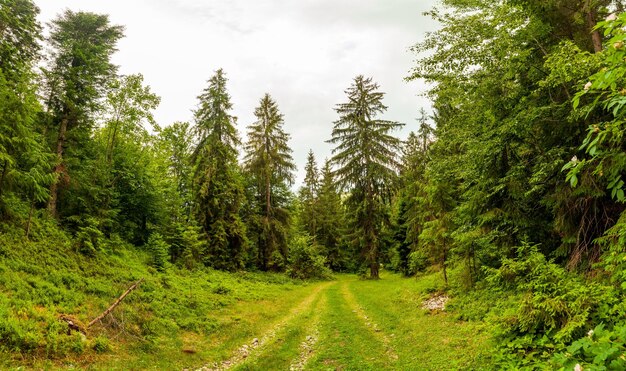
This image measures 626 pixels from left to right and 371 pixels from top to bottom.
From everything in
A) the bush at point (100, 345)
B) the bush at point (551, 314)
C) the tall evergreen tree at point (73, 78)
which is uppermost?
the tall evergreen tree at point (73, 78)

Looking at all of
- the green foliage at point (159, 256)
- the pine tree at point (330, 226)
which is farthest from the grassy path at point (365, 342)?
the pine tree at point (330, 226)

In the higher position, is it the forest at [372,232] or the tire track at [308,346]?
the forest at [372,232]

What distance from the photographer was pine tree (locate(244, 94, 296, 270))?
103 feet

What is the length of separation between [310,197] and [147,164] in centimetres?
2754

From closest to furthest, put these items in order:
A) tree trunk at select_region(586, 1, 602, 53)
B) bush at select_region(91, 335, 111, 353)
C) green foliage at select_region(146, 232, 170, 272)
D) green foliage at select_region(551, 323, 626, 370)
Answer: green foliage at select_region(551, 323, 626, 370)
tree trunk at select_region(586, 1, 602, 53)
bush at select_region(91, 335, 111, 353)
green foliage at select_region(146, 232, 170, 272)

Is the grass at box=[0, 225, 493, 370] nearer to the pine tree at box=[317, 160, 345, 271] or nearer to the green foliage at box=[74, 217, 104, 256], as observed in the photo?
the green foliage at box=[74, 217, 104, 256]

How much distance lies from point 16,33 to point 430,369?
87.4 ft

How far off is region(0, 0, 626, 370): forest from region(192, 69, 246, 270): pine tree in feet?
0.48

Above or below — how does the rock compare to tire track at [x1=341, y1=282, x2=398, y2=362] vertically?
above

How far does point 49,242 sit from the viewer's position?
13742 mm

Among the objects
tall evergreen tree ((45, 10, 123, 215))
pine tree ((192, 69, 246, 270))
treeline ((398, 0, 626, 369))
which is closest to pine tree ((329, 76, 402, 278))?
pine tree ((192, 69, 246, 270))

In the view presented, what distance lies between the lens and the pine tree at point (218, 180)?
26031 mm

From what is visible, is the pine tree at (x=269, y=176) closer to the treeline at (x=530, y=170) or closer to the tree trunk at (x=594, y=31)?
the treeline at (x=530, y=170)

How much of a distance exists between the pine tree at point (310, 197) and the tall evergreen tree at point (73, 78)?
30.9 m
